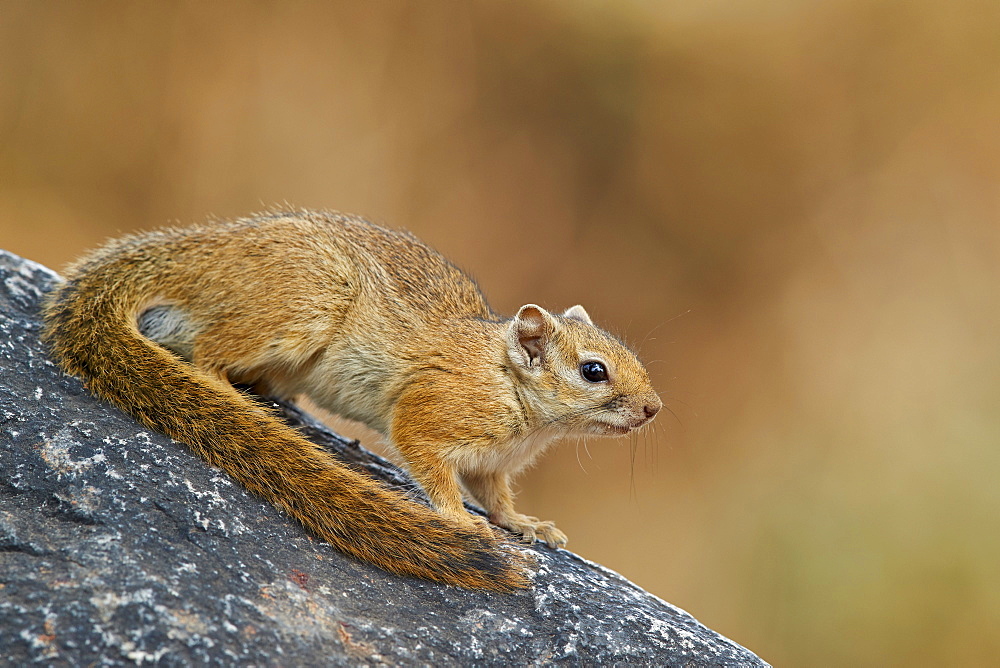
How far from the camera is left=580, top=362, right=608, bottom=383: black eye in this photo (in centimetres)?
443

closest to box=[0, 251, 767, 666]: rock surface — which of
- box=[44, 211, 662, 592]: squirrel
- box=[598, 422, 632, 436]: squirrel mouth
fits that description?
box=[44, 211, 662, 592]: squirrel

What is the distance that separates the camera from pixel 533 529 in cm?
430

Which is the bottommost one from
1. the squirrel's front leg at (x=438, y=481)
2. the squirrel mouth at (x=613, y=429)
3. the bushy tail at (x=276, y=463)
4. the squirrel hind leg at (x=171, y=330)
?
the bushy tail at (x=276, y=463)

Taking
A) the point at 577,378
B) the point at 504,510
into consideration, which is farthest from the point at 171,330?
the point at 577,378

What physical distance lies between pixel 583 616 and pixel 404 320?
1804 millimetres

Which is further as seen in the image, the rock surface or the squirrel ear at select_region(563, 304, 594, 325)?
the squirrel ear at select_region(563, 304, 594, 325)

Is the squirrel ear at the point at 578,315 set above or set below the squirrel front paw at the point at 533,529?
above

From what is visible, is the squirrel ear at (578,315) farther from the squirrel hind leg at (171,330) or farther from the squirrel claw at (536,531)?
the squirrel hind leg at (171,330)

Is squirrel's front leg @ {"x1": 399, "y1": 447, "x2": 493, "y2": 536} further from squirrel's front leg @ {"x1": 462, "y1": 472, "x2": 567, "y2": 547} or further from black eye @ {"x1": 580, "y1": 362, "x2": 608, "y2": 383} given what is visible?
black eye @ {"x1": 580, "y1": 362, "x2": 608, "y2": 383}

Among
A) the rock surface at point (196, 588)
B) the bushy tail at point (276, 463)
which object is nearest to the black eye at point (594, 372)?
the rock surface at point (196, 588)

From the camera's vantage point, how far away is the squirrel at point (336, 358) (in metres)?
3.65

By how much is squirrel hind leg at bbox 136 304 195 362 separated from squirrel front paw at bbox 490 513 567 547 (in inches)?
66.7

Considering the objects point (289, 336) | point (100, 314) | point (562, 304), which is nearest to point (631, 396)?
point (289, 336)

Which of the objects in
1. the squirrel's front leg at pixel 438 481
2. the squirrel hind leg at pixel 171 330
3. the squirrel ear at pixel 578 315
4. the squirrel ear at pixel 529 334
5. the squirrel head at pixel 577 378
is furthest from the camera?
the squirrel ear at pixel 578 315
